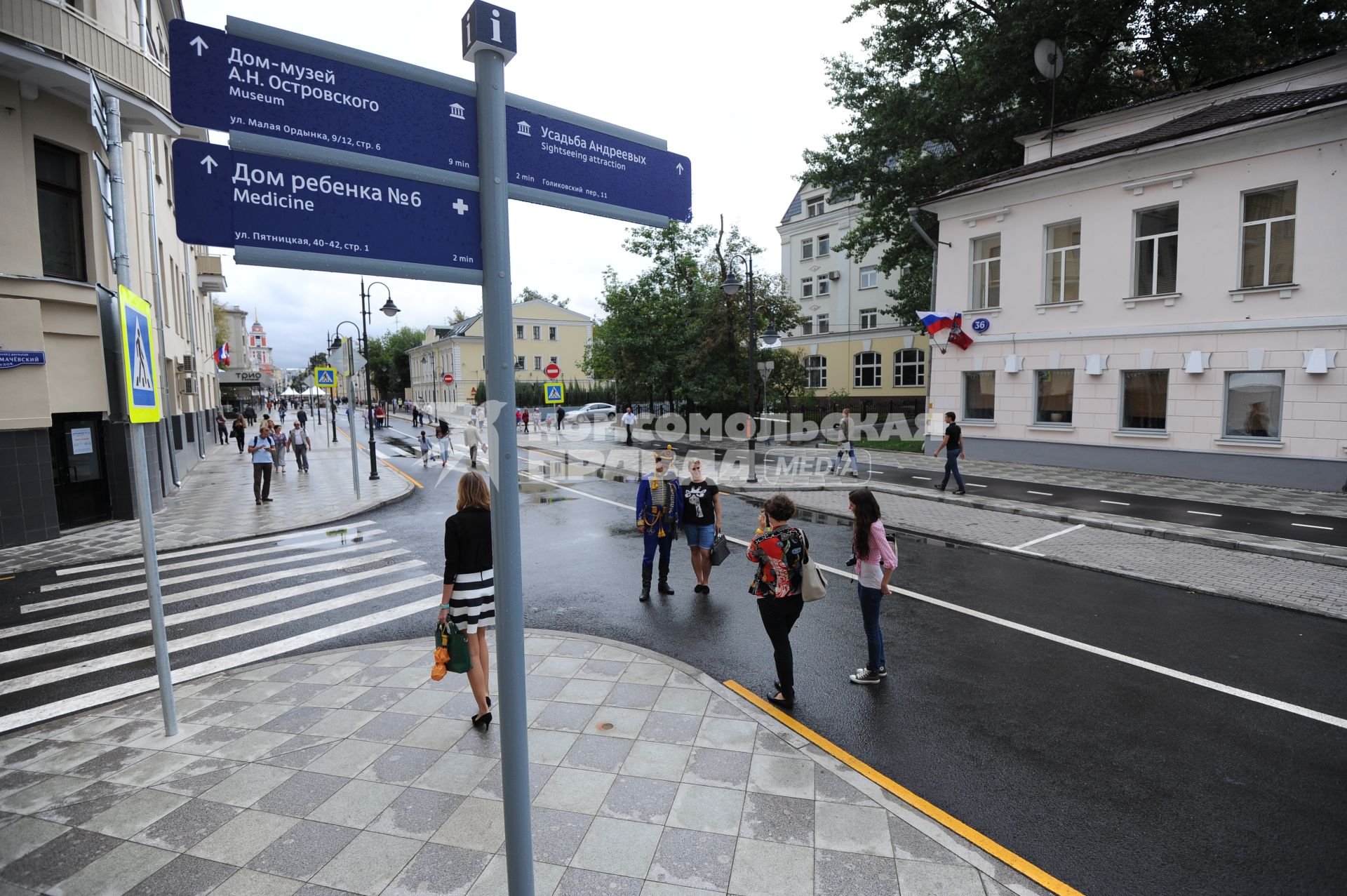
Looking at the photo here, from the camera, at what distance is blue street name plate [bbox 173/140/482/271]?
186 centimetres

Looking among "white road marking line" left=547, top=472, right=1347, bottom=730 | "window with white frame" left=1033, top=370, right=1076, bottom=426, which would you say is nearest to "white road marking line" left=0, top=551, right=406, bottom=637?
"white road marking line" left=547, top=472, right=1347, bottom=730

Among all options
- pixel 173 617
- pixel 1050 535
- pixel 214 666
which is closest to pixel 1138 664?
pixel 1050 535

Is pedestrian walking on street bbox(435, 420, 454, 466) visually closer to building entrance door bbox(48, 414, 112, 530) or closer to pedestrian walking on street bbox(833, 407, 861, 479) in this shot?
building entrance door bbox(48, 414, 112, 530)

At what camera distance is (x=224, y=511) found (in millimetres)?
14727

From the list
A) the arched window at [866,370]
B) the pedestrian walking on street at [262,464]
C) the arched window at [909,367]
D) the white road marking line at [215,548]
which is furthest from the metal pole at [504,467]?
the arched window at [866,370]

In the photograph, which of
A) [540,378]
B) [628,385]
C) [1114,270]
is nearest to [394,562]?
[1114,270]

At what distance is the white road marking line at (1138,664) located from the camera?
5160 mm

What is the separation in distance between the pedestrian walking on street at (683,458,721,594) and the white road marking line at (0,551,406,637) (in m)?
4.81

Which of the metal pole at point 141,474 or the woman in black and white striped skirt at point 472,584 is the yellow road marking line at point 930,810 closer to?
the woman in black and white striped skirt at point 472,584

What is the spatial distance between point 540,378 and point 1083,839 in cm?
6927

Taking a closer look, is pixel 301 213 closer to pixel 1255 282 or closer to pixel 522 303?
pixel 1255 282

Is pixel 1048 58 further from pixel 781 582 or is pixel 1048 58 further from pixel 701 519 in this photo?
pixel 781 582

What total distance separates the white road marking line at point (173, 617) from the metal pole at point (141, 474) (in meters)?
3.18

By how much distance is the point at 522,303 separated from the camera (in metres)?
71.6
